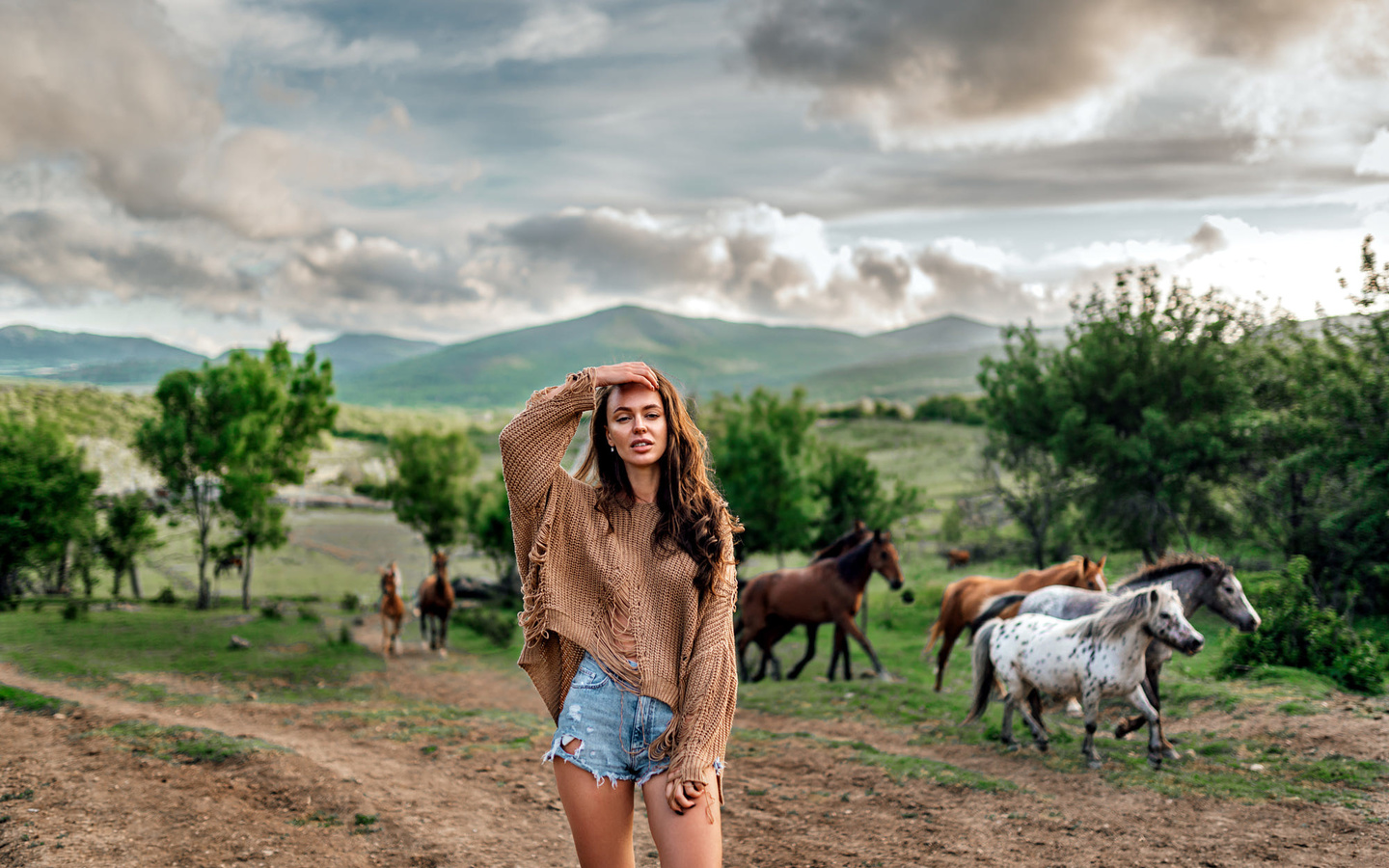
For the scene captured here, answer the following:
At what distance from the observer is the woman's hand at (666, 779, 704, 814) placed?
7.87 feet

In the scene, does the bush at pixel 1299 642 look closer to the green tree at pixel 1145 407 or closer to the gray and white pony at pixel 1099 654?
the gray and white pony at pixel 1099 654

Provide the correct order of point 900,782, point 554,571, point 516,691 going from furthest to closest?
point 516,691, point 900,782, point 554,571

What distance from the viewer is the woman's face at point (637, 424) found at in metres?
2.78

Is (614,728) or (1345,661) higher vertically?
(614,728)

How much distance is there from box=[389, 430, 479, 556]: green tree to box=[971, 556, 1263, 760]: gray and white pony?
26.0 m

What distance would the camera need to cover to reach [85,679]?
12531 mm

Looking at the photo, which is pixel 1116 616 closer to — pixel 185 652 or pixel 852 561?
pixel 852 561

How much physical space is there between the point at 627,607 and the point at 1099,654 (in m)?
6.75

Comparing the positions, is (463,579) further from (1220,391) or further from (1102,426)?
(1220,391)

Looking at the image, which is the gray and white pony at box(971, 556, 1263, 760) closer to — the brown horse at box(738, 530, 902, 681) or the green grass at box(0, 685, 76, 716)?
the brown horse at box(738, 530, 902, 681)

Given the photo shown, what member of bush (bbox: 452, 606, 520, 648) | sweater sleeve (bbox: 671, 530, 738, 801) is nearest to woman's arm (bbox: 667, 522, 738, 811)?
sweater sleeve (bbox: 671, 530, 738, 801)

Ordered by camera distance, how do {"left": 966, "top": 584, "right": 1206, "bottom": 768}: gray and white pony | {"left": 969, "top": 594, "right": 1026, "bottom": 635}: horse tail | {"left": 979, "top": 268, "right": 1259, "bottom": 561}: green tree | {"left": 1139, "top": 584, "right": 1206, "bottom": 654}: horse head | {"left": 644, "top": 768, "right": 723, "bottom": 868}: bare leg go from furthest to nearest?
{"left": 979, "top": 268, "right": 1259, "bottom": 561}: green tree → {"left": 969, "top": 594, "right": 1026, "bottom": 635}: horse tail → {"left": 966, "top": 584, "right": 1206, "bottom": 768}: gray and white pony → {"left": 1139, "top": 584, "right": 1206, "bottom": 654}: horse head → {"left": 644, "top": 768, "right": 723, "bottom": 868}: bare leg

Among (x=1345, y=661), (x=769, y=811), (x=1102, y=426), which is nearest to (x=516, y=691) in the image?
(x=769, y=811)

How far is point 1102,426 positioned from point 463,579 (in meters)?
26.4
